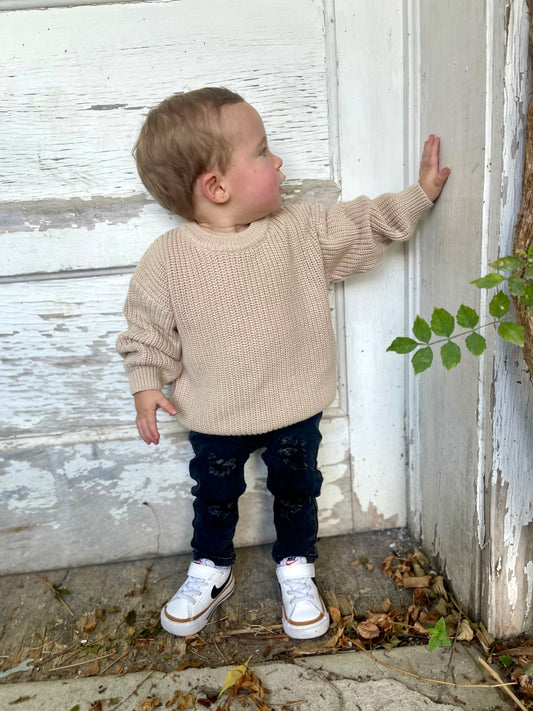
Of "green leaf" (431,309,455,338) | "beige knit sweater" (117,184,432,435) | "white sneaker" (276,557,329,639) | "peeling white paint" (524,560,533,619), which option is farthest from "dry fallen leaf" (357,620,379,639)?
"green leaf" (431,309,455,338)

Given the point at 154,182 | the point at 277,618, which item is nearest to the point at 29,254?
the point at 154,182

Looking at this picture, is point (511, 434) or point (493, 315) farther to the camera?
point (511, 434)

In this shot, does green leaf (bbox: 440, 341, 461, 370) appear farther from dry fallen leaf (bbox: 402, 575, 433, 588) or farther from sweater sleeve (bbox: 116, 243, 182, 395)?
dry fallen leaf (bbox: 402, 575, 433, 588)

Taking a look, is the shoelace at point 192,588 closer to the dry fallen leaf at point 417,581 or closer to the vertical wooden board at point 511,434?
the dry fallen leaf at point 417,581

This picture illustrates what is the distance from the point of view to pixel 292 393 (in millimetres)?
1170

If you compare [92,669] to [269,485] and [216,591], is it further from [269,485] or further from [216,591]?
[269,485]

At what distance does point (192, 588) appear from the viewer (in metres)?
1.25

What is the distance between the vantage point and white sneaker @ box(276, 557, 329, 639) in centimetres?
117

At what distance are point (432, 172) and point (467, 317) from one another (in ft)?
1.36

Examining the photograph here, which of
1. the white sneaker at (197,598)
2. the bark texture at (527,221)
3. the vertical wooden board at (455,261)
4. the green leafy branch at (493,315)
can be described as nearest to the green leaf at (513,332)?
the green leafy branch at (493,315)

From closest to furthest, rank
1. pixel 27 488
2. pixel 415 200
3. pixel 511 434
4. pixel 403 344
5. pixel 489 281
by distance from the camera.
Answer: pixel 489 281 → pixel 403 344 → pixel 511 434 → pixel 415 200 → pixel 27 488

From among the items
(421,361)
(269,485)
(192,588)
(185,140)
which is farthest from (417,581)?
(185,140)

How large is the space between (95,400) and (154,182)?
54 cm

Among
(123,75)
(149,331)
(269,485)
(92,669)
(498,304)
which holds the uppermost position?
(123,75)
